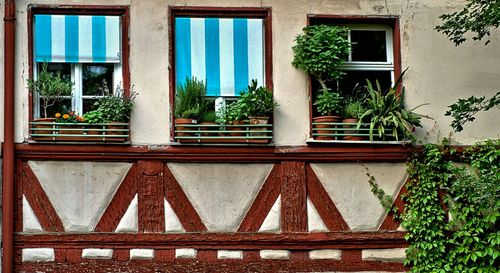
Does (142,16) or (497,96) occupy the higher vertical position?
(142,16)

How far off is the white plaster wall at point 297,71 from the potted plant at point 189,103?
16cm

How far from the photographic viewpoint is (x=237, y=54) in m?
10.7

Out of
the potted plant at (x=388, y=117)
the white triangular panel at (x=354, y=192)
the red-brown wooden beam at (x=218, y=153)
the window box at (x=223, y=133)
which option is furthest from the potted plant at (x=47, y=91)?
the potted plant at (x=388, y=117)

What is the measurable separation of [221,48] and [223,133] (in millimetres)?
1007

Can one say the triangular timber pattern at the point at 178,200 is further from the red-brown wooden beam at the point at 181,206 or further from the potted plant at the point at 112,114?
the potted plant at the point at 112,114

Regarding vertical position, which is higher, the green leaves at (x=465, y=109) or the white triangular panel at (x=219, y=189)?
the green leaves at (x=465, y=109)

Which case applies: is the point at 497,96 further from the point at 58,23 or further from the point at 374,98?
the point at 58,23

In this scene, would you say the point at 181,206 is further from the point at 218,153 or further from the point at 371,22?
the point at 371,22

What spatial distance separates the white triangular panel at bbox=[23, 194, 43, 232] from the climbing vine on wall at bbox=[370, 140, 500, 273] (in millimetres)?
3746

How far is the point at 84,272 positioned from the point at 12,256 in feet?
2.56

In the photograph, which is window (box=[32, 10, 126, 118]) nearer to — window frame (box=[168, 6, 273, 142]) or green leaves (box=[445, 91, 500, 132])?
window frame (box=[168, 6, 273, 142])

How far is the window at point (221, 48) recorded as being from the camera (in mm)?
10664

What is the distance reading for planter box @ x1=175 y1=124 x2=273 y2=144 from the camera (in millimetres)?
10352

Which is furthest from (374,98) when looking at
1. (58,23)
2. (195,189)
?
(58,23)
